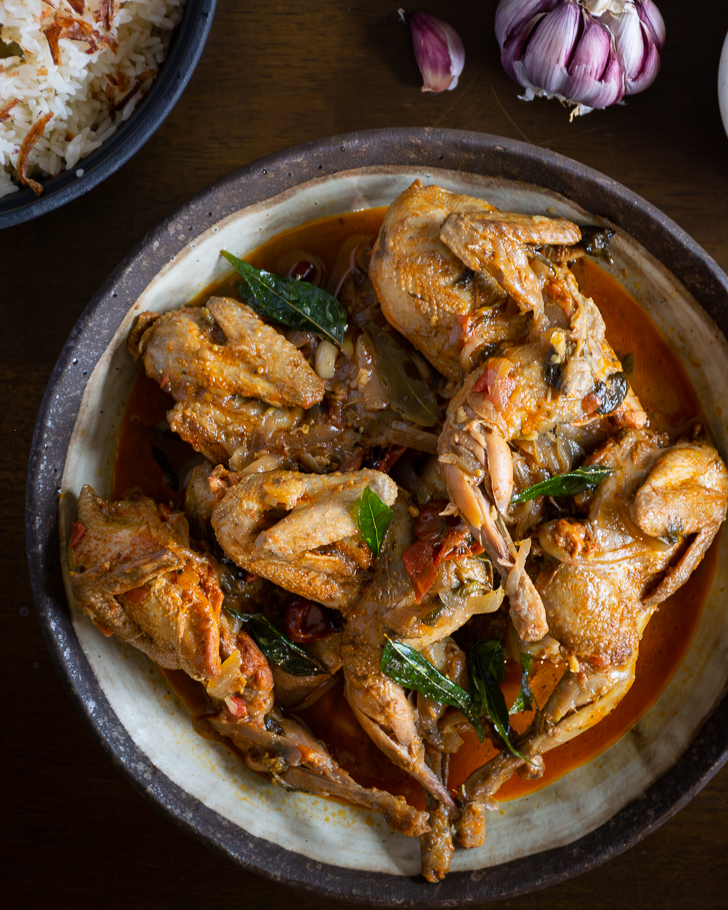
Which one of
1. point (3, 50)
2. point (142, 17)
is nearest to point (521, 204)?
point (142, 17)

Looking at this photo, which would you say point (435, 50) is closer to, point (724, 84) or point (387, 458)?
point (724, 84)

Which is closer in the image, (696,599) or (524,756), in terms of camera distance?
(524,756)

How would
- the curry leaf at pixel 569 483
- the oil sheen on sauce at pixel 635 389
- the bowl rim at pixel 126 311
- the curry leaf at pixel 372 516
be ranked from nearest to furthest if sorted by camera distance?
the curry leaf at pixel 372 516 → the curry leaf at pixel 569 483 → the bowl rim at pixel 126 311 → the oil sheen on sauce at pixel 635 389

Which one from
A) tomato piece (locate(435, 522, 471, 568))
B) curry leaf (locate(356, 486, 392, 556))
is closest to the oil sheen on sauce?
tomato piece (locate(435, 522, 471, 568))

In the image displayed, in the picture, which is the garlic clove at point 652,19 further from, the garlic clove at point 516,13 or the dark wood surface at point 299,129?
the garlic clove at point 516,13

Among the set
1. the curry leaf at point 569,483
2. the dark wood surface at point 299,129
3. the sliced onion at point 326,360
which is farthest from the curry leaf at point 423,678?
the dark wood surface at point 299,129

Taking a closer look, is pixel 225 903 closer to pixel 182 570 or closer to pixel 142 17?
pixel 182 570

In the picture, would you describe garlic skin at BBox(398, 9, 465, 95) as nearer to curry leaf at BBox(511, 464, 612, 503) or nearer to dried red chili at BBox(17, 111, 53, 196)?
dried red chili at BBox(17, 111, 53, 196)
